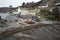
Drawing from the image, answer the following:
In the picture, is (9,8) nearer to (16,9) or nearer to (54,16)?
(16,9)

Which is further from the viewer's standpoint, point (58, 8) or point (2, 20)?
point (58, 8)

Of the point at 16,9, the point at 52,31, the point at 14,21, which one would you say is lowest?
the point at 52,31

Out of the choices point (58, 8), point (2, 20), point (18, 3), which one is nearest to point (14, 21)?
point (2, 20)

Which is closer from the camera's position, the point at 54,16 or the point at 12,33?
the point at 12,33

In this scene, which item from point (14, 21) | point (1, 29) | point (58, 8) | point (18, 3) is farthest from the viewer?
point (58, 8)

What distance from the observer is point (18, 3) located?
3.66 meters

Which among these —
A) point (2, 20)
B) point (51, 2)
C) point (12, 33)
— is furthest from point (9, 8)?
point (51, 2)

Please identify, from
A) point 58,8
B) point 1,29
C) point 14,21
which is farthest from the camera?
point 58,8

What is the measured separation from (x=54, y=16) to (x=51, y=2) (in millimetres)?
416

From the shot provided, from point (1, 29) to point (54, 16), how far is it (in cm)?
152

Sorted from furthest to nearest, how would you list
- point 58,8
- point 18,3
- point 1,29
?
point 58,8
point 18,3
point 1,29

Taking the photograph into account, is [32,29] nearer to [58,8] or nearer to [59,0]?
[58,8]

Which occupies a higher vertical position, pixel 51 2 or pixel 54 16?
pixel 51 2

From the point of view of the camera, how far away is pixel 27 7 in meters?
3.78
